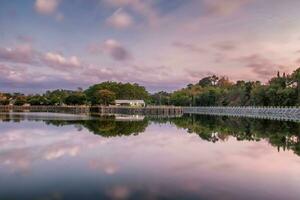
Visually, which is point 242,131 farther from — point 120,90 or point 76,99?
point 76,99

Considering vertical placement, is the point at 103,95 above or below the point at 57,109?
above

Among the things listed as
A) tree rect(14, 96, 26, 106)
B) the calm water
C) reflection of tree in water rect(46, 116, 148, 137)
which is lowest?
the calm water

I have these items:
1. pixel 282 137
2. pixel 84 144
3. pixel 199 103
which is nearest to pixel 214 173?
pixel 84 144

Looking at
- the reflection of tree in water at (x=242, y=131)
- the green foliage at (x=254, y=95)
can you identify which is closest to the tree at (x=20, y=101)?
the green foliage at (x=254, y=95)

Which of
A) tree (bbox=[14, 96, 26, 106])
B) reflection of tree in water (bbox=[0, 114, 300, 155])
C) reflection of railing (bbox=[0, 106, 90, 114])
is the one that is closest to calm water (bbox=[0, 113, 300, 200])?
reflection of tree in water (bbox=[0, 114, 300, 155])

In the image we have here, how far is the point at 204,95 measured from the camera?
103938 millimetres

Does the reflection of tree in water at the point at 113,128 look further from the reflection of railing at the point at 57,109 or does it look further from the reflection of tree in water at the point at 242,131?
the reflection of railing at the point at 57,109

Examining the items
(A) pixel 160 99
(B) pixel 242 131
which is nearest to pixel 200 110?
(A) pixel 160 99

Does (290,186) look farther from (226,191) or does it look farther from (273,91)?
(273,91)

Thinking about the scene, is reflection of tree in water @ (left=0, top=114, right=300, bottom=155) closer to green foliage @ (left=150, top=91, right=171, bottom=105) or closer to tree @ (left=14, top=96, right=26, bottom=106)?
green foliage @ (left=150, top=91, right=171, bottom=105)

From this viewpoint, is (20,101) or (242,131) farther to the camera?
(20,101)

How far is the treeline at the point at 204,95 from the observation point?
6406cm

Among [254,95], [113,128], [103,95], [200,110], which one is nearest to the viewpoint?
[113,128]

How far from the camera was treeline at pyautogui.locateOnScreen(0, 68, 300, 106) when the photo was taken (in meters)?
64.1
